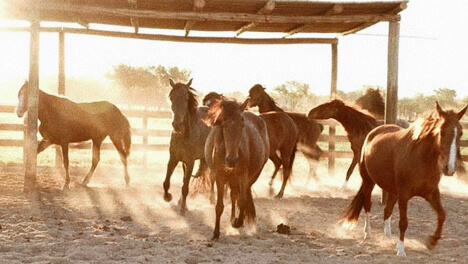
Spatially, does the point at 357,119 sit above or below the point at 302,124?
above

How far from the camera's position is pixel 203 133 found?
29.8 feet

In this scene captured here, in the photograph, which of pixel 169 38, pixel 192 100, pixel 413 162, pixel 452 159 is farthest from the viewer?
pixel 169 38

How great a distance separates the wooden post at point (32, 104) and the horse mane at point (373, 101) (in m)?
7.20

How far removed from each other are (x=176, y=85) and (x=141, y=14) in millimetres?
2532

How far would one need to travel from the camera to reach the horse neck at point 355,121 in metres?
10.8

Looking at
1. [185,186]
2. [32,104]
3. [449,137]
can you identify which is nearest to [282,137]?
[185,186]

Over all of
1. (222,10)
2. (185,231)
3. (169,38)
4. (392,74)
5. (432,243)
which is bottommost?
(185,231)

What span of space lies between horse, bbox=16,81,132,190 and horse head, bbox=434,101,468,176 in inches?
284

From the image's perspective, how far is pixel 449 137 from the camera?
568 centimetres

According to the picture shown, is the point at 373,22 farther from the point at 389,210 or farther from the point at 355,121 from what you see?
the point at 389,210

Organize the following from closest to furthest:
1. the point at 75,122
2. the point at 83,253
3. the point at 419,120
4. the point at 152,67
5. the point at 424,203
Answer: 1. the point at 83,253
2. the point at 419,120
3. the point at 424,203
4. the point at 75,122
5. the point at 152,67

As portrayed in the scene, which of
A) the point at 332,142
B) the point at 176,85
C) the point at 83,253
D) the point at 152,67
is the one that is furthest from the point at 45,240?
the point at 152,67

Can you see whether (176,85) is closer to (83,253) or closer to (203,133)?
(203,133)

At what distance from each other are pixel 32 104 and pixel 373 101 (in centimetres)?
760
